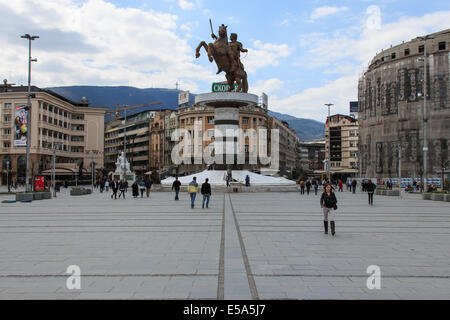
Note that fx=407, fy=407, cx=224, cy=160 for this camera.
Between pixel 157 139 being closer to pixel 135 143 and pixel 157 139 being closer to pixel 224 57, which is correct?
pixel 135 143

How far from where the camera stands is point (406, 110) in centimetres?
5853

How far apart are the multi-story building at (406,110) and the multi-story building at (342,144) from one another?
174 ft

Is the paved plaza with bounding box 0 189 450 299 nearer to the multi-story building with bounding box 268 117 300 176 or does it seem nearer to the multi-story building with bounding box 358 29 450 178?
the multi-story building with bounding box 358 29 450 178

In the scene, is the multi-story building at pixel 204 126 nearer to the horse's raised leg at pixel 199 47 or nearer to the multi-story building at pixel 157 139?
the multi-story building at pixel 157 139

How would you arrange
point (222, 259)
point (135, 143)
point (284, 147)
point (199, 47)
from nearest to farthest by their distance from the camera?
point (222, 259) < point (199, 47) < point (284, 147) < point (135, 143)

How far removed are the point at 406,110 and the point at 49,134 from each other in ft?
213

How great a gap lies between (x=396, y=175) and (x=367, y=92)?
16.0 metres

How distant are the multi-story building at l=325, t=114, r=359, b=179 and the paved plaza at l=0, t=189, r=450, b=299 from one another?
108 meters

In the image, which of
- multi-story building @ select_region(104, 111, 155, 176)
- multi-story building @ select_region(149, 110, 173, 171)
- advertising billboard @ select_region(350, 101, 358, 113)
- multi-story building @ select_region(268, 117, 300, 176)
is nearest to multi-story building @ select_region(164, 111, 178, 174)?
multi-story building @ select_region(149, 110, 173, 171)

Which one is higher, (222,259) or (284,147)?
(284,147)

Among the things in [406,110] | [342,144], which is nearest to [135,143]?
[342,144]

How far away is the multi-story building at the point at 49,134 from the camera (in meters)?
74.9

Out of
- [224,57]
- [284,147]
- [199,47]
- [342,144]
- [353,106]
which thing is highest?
[353,106]

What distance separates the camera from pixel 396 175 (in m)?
60.2
